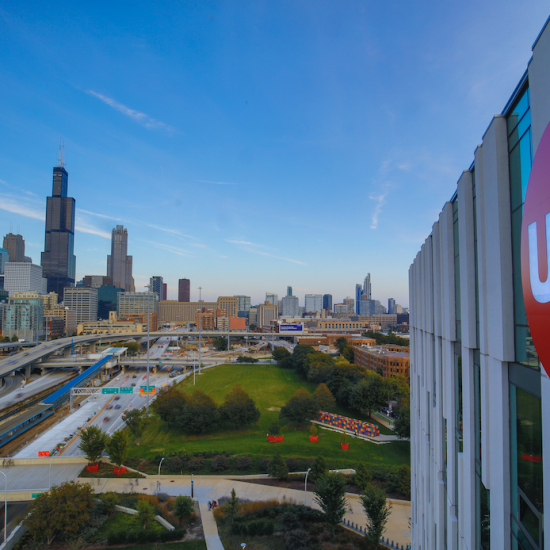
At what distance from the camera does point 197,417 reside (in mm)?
38031

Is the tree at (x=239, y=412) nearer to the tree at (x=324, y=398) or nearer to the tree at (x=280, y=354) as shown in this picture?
the tree at (x=324, y=398)

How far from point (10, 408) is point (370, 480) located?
56.6 meters

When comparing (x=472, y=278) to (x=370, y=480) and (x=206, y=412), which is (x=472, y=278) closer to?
(x=370, y=480)

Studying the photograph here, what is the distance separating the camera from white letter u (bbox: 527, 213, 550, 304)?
426cm

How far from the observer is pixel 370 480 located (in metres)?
26.1

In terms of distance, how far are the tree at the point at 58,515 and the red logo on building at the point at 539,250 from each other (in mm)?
24918

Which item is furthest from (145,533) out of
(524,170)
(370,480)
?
(524,170)

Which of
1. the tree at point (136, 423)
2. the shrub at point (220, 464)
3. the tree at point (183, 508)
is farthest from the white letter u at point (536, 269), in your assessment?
the tree at point (136, 423)

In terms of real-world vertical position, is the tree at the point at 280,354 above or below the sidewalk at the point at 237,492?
above

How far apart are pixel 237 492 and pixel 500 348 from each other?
25.1 m

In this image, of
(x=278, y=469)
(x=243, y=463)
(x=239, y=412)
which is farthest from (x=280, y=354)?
(x=278, y=469)

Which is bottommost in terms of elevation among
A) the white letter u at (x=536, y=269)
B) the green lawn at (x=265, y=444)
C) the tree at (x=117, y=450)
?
the green lawn at (x=265, y=444)

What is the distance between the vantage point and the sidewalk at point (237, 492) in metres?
22.3

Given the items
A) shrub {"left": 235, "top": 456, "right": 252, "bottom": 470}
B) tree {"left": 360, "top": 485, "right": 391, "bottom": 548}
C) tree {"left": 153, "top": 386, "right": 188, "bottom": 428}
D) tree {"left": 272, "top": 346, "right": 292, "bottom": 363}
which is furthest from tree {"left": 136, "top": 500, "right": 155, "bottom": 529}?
tree {"left": 272, "top": 346, "right": 292, "bottom": 363}
